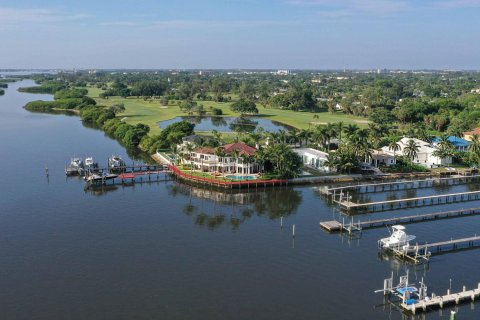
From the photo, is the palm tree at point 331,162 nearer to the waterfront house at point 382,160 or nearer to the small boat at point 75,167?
the waterfront house at point 382,160

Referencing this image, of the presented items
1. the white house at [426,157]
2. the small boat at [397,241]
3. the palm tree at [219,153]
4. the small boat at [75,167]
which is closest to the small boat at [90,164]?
the small boat at [75,167]

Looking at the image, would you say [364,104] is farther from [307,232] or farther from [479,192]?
[307,232]

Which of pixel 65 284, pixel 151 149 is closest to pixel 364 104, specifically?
pixel 151 149

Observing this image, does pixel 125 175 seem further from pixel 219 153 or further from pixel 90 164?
pixel 219 153

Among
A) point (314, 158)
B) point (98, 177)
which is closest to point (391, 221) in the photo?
point (314, 158)

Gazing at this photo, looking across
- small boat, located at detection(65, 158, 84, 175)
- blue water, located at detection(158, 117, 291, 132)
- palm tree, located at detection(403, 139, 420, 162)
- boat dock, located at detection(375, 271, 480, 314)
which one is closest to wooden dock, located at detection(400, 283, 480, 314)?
boat dock, located at detection(375, 271, 480, 314)
